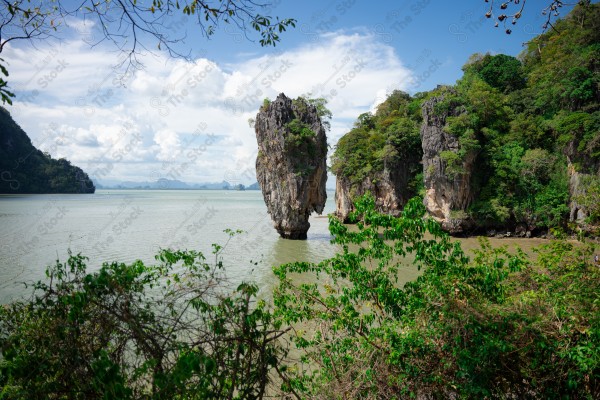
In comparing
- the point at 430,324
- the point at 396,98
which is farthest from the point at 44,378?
the point at 396,98

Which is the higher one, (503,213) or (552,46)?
(552,46)

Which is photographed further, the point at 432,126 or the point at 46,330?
the point at 432,126

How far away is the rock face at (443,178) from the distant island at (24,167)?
85294mm

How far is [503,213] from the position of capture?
21.9 m

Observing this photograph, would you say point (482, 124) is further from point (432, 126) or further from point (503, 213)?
point (503, 213)

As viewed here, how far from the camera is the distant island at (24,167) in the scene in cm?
7456

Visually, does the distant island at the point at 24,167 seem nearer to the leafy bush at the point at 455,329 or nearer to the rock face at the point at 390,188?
the rock face at the point at 390,188

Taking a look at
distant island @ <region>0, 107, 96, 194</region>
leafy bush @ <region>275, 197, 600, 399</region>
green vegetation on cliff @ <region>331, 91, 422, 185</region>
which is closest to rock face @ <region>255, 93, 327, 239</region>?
green vegetation on cliff @ <region>331, 91, 422, 185</region>

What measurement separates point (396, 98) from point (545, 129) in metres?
17.2

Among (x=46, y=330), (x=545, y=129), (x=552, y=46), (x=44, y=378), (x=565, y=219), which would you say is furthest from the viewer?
(x=552, y=46)

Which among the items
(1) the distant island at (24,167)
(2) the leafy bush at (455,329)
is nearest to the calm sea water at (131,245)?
(2) the leafy bush at (455,329)

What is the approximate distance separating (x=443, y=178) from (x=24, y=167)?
90.8 m

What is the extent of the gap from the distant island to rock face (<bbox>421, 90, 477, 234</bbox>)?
85.3 m

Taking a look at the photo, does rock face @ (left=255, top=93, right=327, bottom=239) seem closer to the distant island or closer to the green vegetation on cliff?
the green vegetation on cliff
